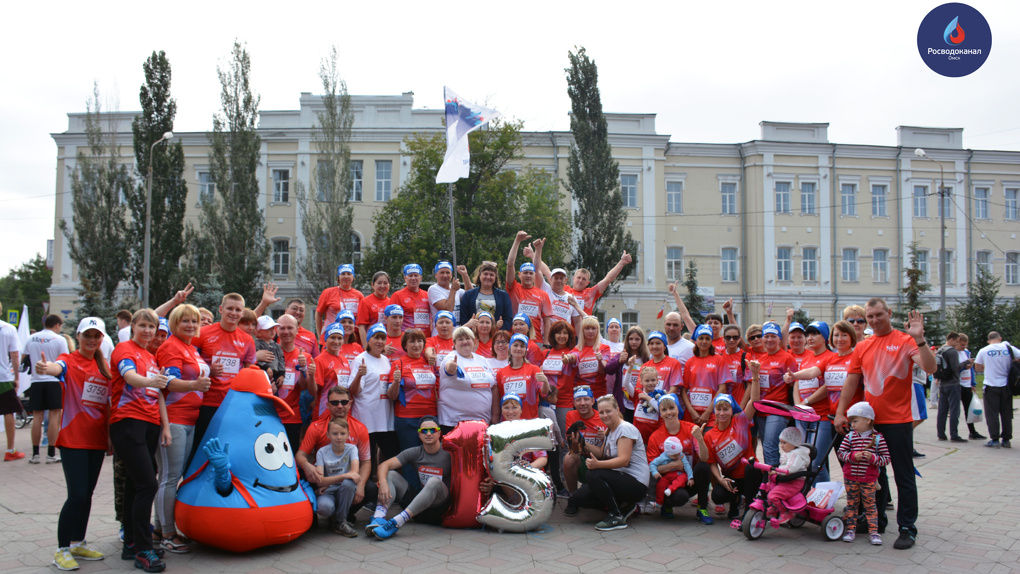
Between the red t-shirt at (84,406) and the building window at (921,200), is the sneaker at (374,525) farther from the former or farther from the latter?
the building window at (921,200)

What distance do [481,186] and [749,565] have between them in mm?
25517

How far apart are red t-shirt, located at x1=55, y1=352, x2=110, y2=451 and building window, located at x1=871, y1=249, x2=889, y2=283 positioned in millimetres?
39384

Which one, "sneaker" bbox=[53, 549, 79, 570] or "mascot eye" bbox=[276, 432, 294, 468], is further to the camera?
"mascot eye" bbox=[276, 432, 294, 468]

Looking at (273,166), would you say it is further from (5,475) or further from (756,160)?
(5,475)

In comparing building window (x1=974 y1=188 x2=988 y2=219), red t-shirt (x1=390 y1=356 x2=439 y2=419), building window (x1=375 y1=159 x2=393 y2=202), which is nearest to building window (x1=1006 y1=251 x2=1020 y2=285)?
building window (x1=974 y1=188 x2=988 y2=219)

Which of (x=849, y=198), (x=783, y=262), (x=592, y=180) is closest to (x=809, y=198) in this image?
(x=849, y=198)

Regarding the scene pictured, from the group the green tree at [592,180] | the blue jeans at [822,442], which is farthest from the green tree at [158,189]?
the blue jeans at [822,442]

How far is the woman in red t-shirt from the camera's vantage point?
→ 17.2ft

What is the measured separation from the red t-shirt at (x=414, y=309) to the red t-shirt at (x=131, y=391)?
3684mm

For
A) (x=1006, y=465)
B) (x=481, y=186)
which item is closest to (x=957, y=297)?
(x=481, y=186)

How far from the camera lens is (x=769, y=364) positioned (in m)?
7.34

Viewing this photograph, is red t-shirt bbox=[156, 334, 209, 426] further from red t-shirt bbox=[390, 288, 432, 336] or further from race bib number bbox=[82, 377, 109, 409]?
red t-shirt bbox=[390, 288, 432, 336]

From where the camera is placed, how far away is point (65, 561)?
204 inches

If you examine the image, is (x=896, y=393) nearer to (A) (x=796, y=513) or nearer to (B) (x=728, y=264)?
(A) (x=796, y=513)
